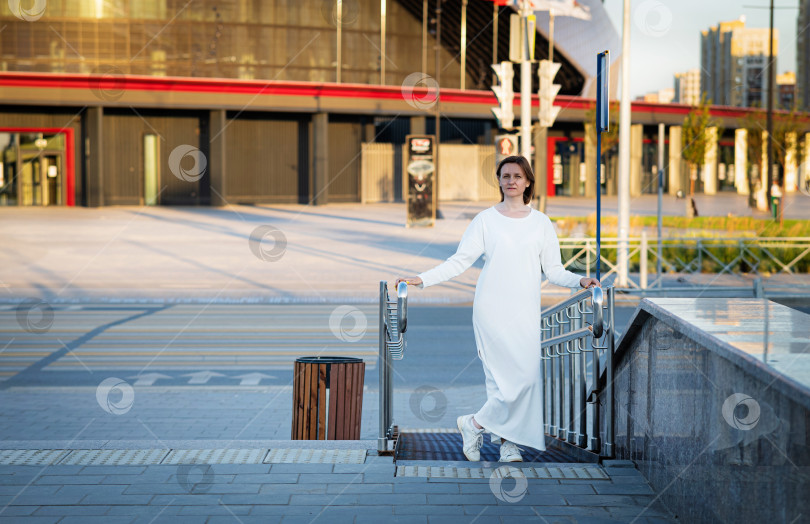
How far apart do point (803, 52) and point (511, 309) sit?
126131 mm

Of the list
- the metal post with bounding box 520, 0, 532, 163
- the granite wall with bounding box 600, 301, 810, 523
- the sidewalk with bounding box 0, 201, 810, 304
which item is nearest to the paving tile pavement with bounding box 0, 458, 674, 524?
the granite wall with bounding box 600, 301, 810, 523

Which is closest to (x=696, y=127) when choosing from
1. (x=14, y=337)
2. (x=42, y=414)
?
(x=14, y=337)

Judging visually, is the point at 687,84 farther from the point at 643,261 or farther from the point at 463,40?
the point at 643,261

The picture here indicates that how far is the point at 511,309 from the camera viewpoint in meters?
5.43

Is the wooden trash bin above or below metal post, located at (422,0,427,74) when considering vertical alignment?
below

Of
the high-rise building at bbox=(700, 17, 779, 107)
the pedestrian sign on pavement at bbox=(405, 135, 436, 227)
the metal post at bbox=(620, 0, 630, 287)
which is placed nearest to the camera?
the metal post at bbox=(620, 0, 630, 287)

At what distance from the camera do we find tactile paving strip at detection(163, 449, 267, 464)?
538 cm

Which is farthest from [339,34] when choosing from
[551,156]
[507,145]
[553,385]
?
[553,385]

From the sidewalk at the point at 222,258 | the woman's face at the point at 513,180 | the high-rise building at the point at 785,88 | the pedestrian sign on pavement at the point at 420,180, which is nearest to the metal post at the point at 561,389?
the woman's face at the point at 513,180

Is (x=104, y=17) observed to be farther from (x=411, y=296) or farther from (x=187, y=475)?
(x=187, y=475)

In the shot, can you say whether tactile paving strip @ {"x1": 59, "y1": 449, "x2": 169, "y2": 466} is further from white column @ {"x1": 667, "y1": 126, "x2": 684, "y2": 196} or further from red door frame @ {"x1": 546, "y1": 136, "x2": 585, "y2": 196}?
white column @ {"x1": 667, "y1": 126, "x2": 684, "y2": 196}

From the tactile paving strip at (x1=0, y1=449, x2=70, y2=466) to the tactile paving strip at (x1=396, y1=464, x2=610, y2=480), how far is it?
190 centimetres

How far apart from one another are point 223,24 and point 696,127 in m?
21.7

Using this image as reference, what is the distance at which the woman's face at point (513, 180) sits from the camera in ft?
18.1
